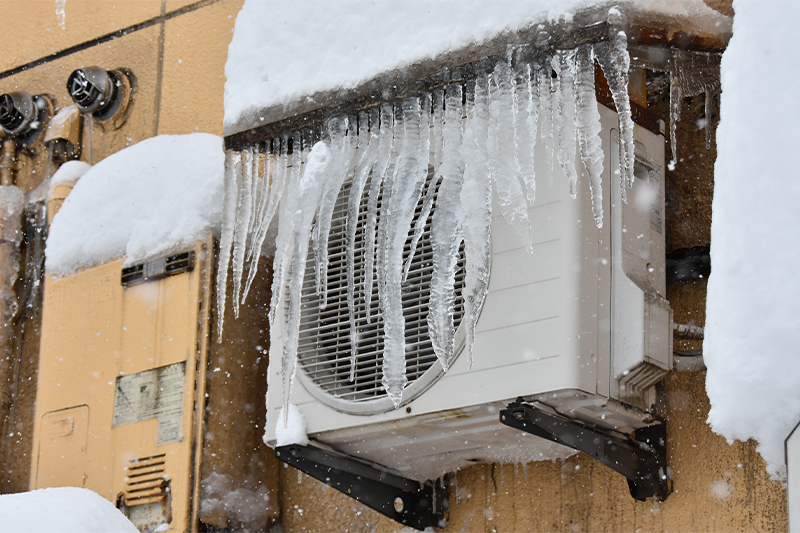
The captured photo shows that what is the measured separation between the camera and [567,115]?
89.4 inches

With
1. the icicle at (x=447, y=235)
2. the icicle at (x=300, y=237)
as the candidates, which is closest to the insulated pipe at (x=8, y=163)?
the icicle at (x=300, y=237)

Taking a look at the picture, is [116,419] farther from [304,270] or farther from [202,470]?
[304,270]

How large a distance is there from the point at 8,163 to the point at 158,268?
145 cm

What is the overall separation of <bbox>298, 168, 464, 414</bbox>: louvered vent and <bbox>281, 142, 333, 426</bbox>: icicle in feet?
0.22

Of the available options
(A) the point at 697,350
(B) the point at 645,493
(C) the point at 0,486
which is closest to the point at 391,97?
(A) the point at 697,350

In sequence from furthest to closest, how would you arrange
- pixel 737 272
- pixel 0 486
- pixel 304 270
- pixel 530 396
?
pixel 0 486 → pixel 304 270 → pixel 530 396 → pixel 737 272

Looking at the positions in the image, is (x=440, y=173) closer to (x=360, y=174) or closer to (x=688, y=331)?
(x=360, y=174)

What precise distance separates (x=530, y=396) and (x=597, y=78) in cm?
86

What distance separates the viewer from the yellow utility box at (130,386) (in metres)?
2.91

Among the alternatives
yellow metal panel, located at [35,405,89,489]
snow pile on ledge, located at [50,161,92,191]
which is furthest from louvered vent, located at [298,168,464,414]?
snow pile on ledge, located at [50,161,92,191]

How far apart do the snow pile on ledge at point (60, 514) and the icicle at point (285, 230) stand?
699 millimetres

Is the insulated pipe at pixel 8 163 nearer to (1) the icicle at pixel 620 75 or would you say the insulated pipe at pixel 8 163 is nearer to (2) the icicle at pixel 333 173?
(2) the icicle at pixel 333 173

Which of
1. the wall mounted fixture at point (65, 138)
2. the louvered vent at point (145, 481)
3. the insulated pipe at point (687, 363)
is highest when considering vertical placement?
the wall mounted fixture at point (65, 138)

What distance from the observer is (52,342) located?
3.28m
